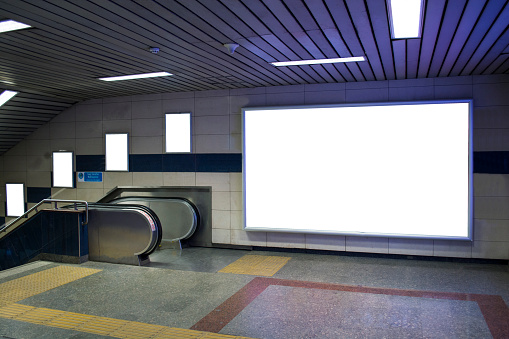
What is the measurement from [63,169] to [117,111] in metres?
1.95

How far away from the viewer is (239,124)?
813cm

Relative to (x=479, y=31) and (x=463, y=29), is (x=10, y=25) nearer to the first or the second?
(x=463, y=29)

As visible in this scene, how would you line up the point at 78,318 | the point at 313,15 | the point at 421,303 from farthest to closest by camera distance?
the point at 421,303 → the point at 78,318 → the point at 313,15

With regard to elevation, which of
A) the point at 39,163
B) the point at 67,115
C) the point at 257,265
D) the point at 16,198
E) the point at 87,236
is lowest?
the point at 257,265

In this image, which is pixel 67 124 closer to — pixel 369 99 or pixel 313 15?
pixel 369 99

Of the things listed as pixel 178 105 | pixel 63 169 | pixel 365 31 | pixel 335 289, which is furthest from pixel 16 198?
pixel 365 31

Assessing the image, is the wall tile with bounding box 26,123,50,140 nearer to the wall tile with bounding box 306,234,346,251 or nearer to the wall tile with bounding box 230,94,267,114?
the wall tile with bounding box 230,94,267,114

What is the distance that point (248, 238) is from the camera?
807 cm

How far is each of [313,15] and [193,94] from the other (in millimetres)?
4800

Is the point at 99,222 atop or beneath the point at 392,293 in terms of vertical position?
atop

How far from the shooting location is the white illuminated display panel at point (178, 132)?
27.9 feet

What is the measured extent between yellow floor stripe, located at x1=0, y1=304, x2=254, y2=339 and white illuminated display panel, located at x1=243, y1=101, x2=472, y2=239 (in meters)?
3.76

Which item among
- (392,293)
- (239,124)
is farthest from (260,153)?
(392,293)

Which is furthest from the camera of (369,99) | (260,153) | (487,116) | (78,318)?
(260,153)
